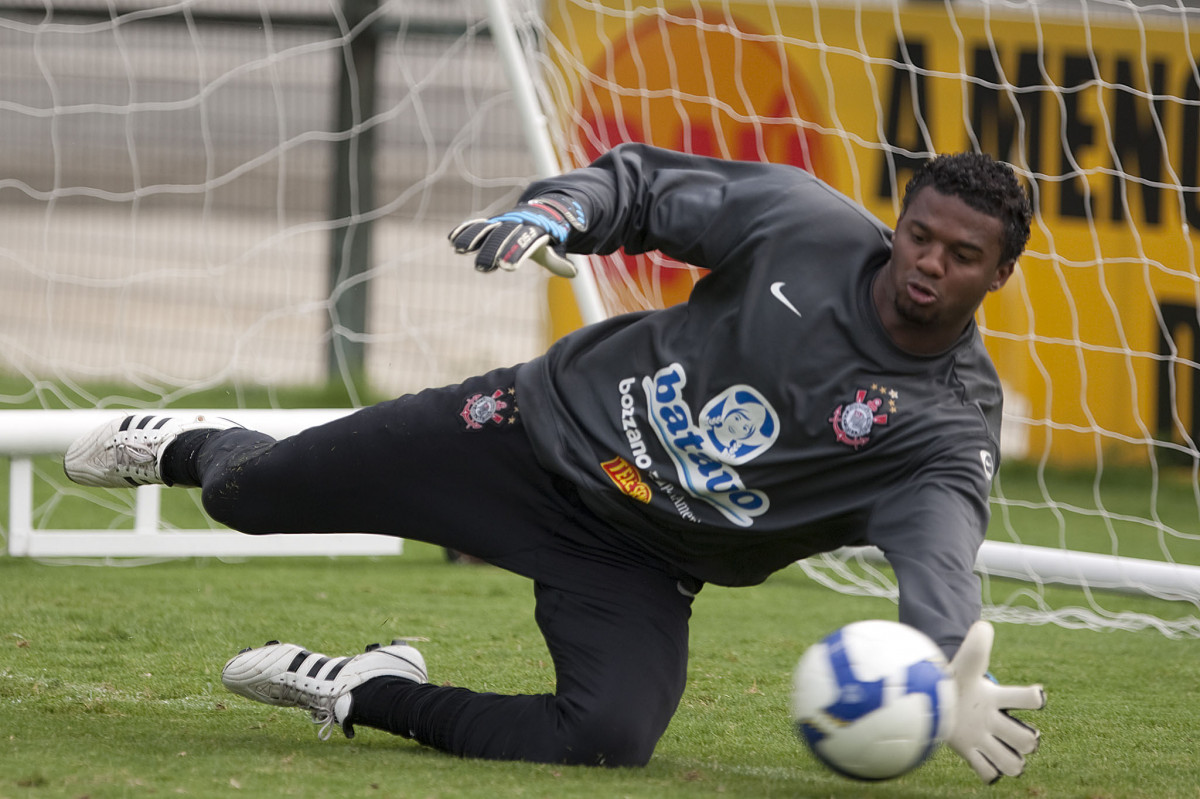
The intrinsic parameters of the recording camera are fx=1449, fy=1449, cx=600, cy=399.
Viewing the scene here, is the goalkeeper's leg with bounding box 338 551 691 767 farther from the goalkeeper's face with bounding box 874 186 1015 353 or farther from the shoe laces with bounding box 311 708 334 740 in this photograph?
the goalkeeper's face with bounding box 874 186 1015 353

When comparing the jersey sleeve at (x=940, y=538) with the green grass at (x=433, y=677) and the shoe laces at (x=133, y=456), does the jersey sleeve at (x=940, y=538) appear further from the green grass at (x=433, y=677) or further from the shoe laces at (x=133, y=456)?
the shoe laces at (x=133, y=456)

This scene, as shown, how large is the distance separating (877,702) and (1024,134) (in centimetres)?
477

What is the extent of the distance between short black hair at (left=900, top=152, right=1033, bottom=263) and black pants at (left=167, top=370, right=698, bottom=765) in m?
0.92

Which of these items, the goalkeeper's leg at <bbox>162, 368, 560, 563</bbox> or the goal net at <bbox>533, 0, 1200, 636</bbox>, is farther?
the goal net at <bbox>533, 0, 1200, 636</bbox>

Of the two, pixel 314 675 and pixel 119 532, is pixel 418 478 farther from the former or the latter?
pixel 119 532

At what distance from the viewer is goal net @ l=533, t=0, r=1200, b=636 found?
20.8ft

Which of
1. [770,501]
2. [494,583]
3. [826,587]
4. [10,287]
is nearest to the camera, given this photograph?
[770,501]

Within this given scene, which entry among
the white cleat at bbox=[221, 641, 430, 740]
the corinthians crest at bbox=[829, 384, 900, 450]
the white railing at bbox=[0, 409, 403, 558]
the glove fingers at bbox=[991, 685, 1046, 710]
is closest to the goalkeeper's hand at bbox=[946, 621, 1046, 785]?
the glove fingers at bbox=[991, 685, 1046, 710]

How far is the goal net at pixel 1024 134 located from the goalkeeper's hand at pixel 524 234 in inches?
126

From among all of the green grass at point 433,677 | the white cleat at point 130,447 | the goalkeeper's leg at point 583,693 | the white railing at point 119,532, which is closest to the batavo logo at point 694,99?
the white railing at point 119,532

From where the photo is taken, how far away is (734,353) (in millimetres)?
2756

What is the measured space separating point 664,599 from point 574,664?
0.25m

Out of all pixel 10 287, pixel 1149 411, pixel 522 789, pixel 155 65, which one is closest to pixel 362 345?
pixel 155 65

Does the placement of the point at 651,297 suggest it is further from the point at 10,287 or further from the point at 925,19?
the point at 10,287
